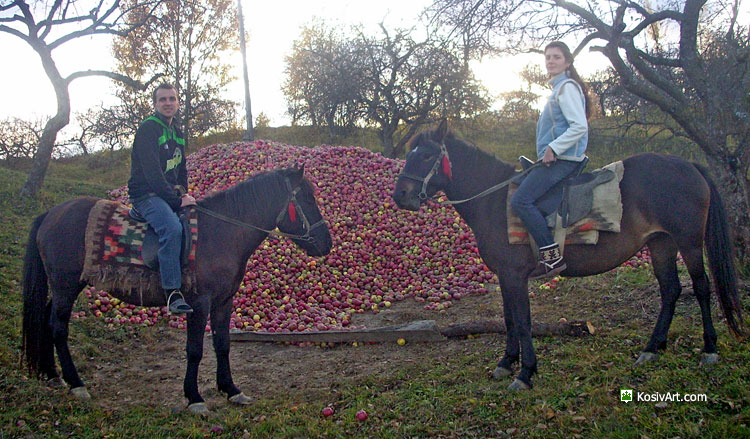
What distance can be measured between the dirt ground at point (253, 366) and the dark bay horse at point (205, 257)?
45cm

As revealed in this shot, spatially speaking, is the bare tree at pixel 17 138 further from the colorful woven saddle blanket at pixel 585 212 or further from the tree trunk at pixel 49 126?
the colorful woven saddle blanket at pixel 585 212

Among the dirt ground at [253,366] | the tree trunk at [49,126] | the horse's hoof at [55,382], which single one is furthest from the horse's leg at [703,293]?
the tree trunk at [49,126]

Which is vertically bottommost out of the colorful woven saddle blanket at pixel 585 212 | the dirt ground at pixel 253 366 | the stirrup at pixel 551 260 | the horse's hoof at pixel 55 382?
the dirt ground at pixel 253 366

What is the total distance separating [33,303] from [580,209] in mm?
5237

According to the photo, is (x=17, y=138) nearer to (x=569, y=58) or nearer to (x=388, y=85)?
(x=388, y=85)

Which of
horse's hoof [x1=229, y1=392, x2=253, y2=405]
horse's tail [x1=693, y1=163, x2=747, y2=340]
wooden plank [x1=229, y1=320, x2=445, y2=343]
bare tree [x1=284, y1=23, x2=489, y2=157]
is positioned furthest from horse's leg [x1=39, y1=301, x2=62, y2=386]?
bare tree [x1=284, y1=23, x2=489, y2=157]

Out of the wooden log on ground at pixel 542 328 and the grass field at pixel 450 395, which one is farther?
the wooden log on ground at pixel 542 328

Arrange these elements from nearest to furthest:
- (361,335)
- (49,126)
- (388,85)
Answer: (361,335)
(49,126)
(388,85)

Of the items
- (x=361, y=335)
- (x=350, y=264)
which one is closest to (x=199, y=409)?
(x=361, y=335)

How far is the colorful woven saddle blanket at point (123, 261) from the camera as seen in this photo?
4555 mm

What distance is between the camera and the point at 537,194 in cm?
445

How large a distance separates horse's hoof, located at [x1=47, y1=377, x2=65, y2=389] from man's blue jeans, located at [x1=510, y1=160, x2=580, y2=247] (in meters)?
4.66

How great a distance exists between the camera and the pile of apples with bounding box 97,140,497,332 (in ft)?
25.5

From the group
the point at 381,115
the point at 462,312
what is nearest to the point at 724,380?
the point at 462,312
